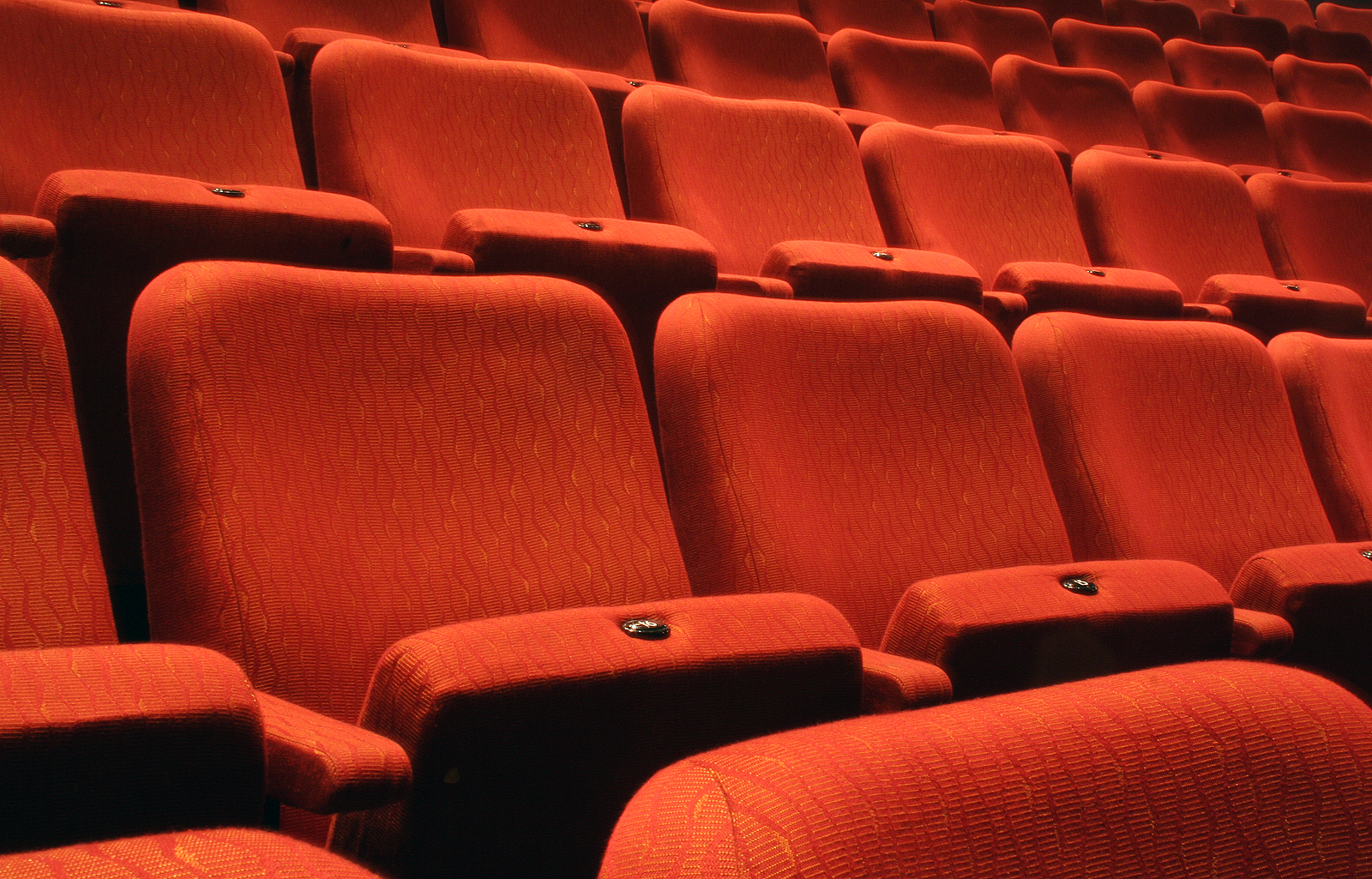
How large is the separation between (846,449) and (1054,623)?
7 centimetres

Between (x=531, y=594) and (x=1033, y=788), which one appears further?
(x=531, y=594)

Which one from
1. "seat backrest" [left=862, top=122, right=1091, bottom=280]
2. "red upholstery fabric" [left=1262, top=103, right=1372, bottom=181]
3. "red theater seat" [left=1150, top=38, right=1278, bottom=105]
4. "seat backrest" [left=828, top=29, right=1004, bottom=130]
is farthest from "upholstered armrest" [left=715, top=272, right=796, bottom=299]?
"red theater seat" [left=1150, top=38, right=1278, bottom=105]

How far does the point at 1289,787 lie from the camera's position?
12 cm

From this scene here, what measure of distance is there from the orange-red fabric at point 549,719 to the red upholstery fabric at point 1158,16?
99 centimetres

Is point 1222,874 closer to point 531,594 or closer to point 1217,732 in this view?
point 1217,732

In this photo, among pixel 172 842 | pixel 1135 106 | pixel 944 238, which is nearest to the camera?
pixel 172 842

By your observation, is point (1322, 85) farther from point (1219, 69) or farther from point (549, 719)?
point (549, 719)

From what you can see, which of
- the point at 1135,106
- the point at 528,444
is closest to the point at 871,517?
the point at 528,444

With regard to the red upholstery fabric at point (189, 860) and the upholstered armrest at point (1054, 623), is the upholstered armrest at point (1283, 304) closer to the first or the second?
the upholstered armrest at point (1054, 623)

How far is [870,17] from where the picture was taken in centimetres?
80

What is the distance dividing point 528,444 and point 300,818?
0.29 ft

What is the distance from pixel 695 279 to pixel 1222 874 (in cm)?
24

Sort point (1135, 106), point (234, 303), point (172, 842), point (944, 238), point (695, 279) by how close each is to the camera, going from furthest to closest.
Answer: point (1135, 106) < point (944, 238) < point (695, 279) < point (234, 303) < point (172, 842)

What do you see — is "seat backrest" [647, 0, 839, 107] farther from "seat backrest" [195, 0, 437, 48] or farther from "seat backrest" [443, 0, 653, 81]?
"seat backrest" [195, 0, 437, 48]
